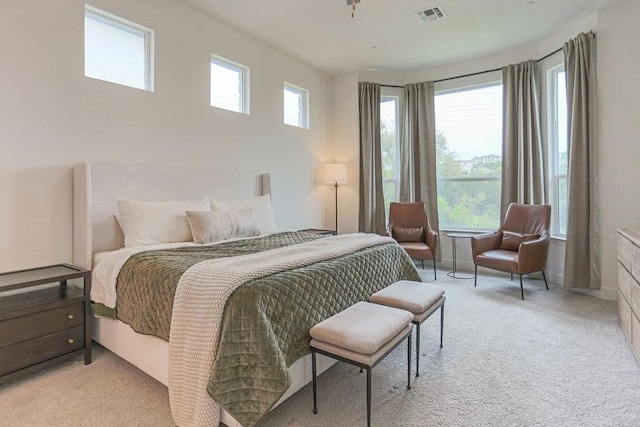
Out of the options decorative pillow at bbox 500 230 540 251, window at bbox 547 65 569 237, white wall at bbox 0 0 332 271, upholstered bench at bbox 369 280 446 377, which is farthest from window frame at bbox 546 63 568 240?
white wall at bbox 0 0 332 271

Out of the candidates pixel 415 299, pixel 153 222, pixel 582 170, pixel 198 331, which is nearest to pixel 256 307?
pixel 198 331

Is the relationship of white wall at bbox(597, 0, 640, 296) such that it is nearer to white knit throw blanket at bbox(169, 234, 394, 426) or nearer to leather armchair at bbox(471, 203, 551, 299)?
leather armchair at bbox(471, 203, 551, 299)

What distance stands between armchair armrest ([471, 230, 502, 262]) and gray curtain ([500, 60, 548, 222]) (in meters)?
0.49

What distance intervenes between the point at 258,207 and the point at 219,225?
810 millimetres

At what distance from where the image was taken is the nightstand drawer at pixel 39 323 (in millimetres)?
1988

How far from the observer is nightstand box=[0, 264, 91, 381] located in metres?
2.00

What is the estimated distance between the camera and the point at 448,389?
200 centimetres

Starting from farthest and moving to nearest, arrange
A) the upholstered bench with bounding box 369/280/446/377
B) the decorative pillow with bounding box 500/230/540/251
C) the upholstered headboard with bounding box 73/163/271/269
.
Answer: the decorative pillow with bounding box 500/230/540/251 → the upholstered headboard with bounding box 73/163/271/269 → the upholstered bench with bounding box 369/280/446/377

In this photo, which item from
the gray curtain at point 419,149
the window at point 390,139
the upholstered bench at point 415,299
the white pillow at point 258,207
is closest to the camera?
the upholstered bench at point 415,299

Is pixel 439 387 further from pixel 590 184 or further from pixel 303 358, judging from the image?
pixel 590 184

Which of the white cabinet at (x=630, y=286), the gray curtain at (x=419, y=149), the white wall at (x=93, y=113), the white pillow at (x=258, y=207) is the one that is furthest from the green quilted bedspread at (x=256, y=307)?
the gray curtain at (x=419, y=149)

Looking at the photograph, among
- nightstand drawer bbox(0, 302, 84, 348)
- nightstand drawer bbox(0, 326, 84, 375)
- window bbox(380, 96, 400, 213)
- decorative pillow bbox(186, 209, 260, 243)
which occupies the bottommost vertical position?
nightstand drawer bbox(0, 326, 84, 375)

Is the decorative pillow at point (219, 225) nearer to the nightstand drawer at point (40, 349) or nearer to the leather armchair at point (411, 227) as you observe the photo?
the nightstand drawer at point (40, 349)

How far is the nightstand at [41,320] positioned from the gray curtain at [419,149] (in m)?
4.22
